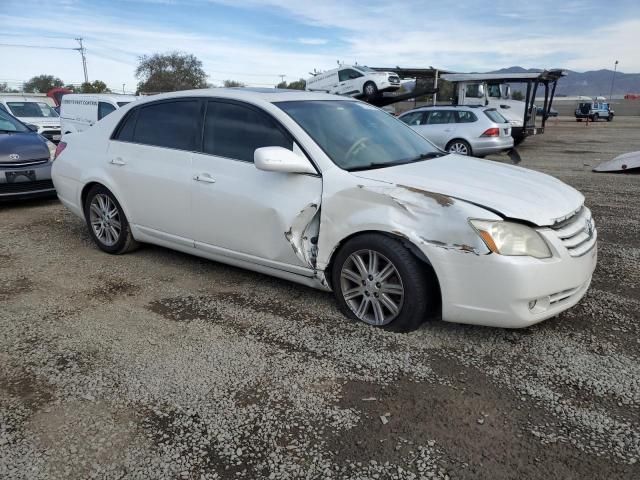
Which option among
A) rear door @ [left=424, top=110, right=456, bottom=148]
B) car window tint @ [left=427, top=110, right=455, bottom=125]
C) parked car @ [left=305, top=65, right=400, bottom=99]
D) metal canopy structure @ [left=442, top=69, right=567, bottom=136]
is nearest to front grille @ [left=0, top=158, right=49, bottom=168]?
rear door @ [left=424, top=110, right=456, bottom=148]

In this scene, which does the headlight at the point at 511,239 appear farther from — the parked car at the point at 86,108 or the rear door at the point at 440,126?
the rear door at the point at 440,126

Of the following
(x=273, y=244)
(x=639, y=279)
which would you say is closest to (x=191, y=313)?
(x=273, y=244)

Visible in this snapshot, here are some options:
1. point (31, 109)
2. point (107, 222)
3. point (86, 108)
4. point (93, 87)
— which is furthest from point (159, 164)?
point (93, 87)

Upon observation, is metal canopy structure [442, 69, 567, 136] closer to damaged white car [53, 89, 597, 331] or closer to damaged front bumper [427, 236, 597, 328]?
damaged white car [53, 89, 597, 331]

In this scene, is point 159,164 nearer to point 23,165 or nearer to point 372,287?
point 372,287

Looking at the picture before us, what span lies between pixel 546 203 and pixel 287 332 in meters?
1.86

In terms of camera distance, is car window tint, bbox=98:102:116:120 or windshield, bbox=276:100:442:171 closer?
windshield, bbox=276:100:442:171

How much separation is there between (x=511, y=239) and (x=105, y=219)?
3894 mm

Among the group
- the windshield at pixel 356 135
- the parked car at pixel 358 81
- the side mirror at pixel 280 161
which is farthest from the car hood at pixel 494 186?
the parked car at pixel 358 81

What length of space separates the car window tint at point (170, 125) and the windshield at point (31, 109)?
1468cm

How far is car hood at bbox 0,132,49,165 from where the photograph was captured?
7461 mm

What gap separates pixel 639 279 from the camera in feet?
14.8

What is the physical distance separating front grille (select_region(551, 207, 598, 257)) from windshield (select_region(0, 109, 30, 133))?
8.07 meters

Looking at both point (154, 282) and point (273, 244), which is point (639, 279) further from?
point (154, 282)
